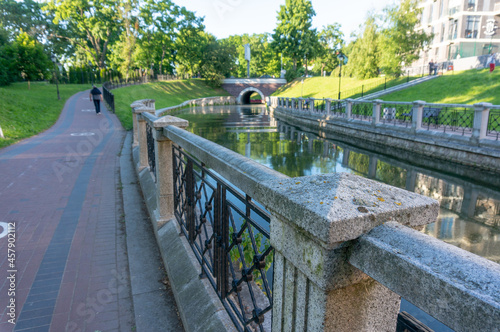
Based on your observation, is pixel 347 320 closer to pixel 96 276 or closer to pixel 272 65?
pixel 96 276

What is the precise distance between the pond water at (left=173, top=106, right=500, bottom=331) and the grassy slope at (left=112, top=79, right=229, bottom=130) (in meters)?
11.7

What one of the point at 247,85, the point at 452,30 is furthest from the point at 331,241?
the point at 247,85

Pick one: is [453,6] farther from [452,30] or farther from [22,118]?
[22,118]

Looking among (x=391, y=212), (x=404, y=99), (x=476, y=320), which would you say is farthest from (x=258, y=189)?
(x=404, y=99)

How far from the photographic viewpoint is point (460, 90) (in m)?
22.1

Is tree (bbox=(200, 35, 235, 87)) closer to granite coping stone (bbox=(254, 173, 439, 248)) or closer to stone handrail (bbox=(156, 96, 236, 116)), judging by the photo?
stone handrail (bbox=(156, 96, 236, 116))

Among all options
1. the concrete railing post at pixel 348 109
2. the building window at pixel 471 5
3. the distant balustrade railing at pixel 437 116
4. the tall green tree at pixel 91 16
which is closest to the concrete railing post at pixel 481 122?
the distant balustrade railing at pixel 437 116

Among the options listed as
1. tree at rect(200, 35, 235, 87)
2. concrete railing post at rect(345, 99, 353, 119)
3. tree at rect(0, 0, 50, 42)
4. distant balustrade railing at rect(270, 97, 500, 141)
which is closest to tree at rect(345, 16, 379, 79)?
distant balustrade railing at rect(270, 97, 500, 141)

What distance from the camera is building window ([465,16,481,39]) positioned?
3862cm

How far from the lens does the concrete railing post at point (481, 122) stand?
36.9 ft

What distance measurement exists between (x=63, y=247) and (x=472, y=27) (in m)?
48.1

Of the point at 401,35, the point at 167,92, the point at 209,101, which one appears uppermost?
the point at 401,35

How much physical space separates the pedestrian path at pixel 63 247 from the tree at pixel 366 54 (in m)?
31.8

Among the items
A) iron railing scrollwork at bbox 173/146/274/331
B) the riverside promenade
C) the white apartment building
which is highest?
the white apartment building
